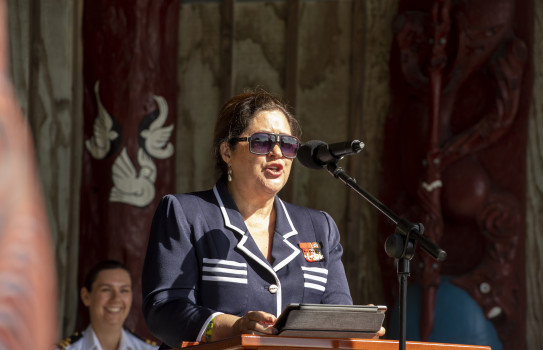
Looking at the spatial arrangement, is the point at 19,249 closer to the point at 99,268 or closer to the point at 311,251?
the point at 311,251

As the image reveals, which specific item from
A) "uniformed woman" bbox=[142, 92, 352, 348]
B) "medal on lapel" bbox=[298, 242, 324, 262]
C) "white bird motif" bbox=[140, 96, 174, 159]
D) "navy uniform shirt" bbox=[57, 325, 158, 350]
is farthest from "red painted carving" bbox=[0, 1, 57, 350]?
"white bird motif" bbox=[140, 96, 174, 159]

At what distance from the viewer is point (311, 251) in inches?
97.0

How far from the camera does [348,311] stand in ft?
5.85

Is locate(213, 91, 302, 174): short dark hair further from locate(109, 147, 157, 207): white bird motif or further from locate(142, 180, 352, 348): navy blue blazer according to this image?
locate(109, 147, 157, 207): white bird motif

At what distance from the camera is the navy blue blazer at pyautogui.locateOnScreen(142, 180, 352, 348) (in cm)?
222

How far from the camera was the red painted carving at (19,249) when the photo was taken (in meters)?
0.44

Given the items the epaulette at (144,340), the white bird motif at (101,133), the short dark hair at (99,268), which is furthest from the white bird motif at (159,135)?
the epaulette at (144,340)

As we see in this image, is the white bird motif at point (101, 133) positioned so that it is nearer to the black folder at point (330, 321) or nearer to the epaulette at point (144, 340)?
the epaulette at point (144, 340)

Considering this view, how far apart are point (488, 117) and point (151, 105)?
5.72 feet

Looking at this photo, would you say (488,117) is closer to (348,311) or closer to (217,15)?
(217,15)

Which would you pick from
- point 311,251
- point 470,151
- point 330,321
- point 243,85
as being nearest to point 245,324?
point 330,321

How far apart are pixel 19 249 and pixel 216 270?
5.99 ft

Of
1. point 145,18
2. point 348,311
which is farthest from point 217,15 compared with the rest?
point 348,311

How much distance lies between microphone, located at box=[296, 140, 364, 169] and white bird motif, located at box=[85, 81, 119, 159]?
257 centimetres
